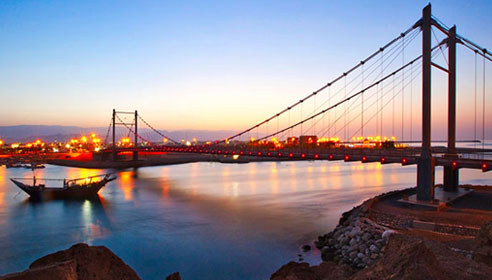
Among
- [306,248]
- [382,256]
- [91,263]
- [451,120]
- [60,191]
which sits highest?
[451,120]

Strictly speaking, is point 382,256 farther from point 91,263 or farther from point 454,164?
point 454,164

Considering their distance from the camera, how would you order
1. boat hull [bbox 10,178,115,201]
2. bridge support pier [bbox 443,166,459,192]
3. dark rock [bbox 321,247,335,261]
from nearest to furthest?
dark rock [bbox 321,247,335,261] < bridge support pier [bbox 443,166,459,192] < boat hull [bbox 10,178,115,201]

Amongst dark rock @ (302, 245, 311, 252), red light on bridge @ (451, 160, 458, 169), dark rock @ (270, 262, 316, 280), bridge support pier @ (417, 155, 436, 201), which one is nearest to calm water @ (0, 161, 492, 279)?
dark rock @ (302, 245, 311, 252)

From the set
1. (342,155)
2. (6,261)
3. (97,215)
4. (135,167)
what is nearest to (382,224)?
(342,155)

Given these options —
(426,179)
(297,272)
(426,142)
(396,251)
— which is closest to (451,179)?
(426,179)

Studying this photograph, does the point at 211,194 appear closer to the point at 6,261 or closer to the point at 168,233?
the point at 168,233

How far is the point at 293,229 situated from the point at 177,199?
40.0 feet

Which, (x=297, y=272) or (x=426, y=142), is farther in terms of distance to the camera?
(x=426, y=142)

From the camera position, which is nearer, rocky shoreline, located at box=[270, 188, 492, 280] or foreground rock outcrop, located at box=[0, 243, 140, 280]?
rocky shoreline, located at box=[270, 188, 492, 280]

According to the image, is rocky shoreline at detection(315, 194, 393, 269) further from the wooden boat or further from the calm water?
the wooden boat

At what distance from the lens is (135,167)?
53781mm

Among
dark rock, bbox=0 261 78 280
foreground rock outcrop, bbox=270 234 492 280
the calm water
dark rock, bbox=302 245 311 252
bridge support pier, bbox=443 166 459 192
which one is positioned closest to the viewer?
foreground rock outcrop, bbox=270 234 492 280

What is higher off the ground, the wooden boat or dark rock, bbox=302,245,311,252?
the wooden boat

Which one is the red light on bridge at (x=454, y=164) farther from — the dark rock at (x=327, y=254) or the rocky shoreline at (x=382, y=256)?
the dark rock at (x=327, y=254)
